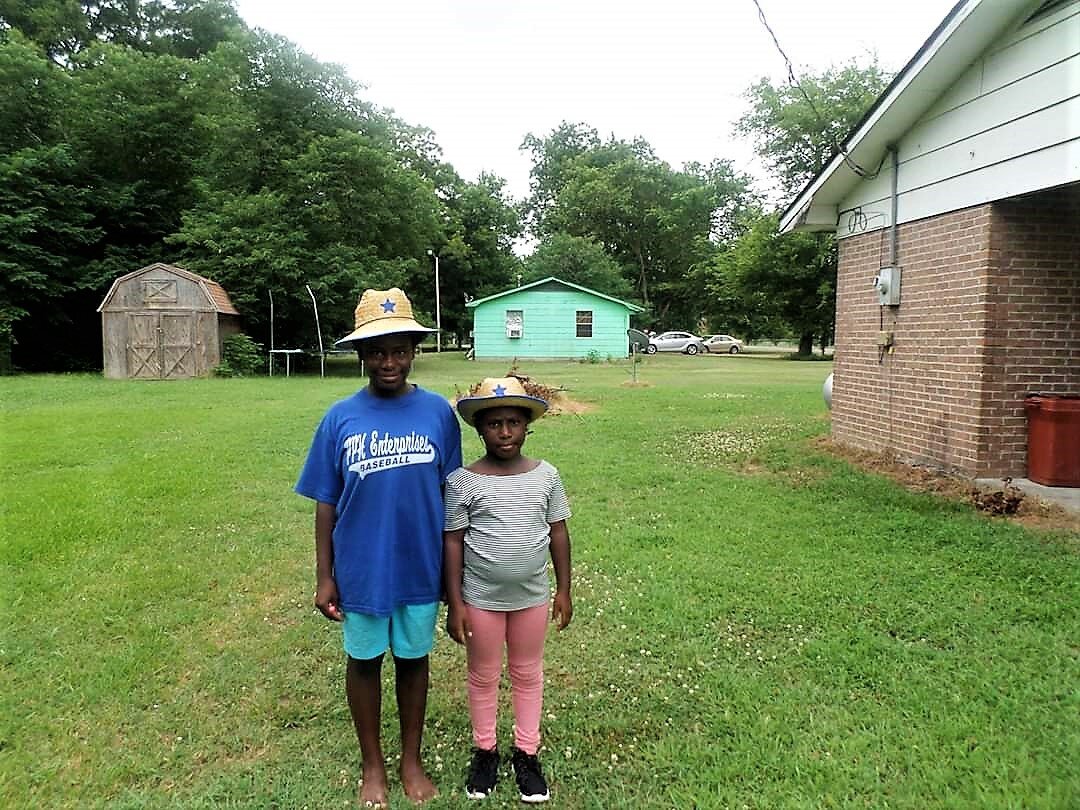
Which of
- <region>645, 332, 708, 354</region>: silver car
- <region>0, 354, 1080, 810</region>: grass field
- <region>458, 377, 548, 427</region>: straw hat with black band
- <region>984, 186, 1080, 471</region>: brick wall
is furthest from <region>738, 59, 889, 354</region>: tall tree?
<region>458, 377, 548, 427</region>: straw hat with black band

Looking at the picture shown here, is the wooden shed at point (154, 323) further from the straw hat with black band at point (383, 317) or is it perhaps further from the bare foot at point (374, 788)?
the bare foot at point (374, 788)

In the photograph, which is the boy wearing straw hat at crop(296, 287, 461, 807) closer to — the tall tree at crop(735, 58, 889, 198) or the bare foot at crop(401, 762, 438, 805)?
the bare foot at crop(401, 762, 438, 805)

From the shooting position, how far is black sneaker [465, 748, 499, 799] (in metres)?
2.46

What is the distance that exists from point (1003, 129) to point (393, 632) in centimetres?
625

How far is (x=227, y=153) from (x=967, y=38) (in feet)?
79.4

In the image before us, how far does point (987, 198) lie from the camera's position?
6.05 meters

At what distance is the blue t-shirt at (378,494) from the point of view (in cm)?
229

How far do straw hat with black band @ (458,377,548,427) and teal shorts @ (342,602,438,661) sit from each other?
666mm

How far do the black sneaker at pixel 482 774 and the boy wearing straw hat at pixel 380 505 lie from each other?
151 millimetres

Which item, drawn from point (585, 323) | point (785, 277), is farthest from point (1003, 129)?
point (785, 277)

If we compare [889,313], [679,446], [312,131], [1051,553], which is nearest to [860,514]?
[1051,553]

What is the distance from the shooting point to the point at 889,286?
7.34 meters

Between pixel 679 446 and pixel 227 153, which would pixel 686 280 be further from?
pixel 679 446

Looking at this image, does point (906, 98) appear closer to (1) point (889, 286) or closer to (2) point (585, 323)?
(1) point (889, 286)
